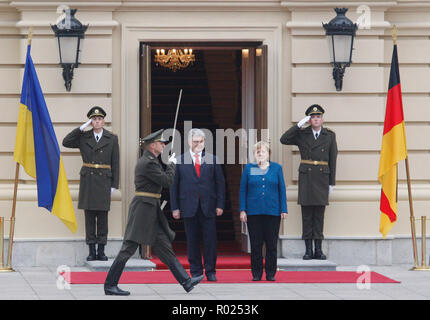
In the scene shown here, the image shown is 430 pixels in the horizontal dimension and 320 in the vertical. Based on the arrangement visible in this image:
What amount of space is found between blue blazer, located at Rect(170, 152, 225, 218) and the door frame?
6.42 feet

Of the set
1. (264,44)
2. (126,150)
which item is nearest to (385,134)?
(264,44)

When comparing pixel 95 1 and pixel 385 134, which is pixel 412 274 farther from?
pixel 95 1

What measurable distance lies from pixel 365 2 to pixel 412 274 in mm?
3956

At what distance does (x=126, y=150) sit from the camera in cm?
1545

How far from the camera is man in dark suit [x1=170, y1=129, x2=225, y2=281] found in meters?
13.5

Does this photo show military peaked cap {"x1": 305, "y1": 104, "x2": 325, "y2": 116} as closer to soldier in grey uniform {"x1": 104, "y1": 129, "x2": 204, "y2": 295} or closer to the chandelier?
soldier in grey uniform {"x1": 104, "y1": 129, "x2": 204, "y2": 295}

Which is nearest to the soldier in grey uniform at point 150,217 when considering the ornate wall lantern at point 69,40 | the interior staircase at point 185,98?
the ornate wall lantern at point 69,40

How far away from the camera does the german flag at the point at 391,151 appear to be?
14.6 meters

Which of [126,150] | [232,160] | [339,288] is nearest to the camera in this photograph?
[339,288]

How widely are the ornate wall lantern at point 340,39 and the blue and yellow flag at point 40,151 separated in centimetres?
405

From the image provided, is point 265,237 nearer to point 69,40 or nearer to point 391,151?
point 391,151

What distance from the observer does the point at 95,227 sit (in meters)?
15.0

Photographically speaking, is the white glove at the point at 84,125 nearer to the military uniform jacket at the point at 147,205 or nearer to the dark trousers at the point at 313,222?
the military uniform jacket at the point at 147,205

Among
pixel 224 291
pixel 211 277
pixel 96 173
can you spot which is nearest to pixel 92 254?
pixel 96 173
